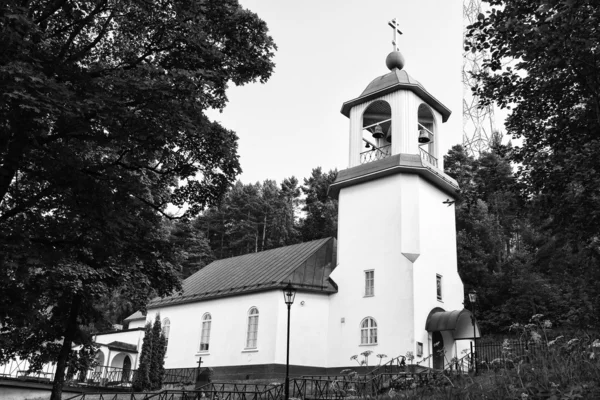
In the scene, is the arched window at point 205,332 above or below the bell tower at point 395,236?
below

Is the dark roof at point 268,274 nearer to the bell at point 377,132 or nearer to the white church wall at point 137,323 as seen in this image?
the white church wall at point 137,323

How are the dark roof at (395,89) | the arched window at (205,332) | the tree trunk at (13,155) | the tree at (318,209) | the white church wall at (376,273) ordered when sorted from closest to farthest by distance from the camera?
1. the tree trunk at (13,155)
2. the white church wall at (376,273)
3. the dark roof at (395,89)
4. the arched window at (205,332)
5. the tree at (318,209)

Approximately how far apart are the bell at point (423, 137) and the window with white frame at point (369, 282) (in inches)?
252

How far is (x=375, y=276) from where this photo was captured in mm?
23422

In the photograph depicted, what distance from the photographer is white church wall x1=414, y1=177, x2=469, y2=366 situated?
2228 cm

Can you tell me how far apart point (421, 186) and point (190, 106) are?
15773 millimetres

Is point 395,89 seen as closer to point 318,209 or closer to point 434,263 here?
Answer: point 434,263

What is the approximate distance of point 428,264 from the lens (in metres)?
23.2

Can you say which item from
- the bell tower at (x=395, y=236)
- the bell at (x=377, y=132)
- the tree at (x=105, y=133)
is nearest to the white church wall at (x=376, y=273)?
the bell tower at (x=395, y=236)

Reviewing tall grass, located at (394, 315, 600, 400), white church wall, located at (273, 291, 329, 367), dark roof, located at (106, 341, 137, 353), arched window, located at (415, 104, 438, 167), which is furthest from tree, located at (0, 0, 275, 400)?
dark roof, located at (106, 341, 137, 353)

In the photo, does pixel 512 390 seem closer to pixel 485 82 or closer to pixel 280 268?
pixel 485 82

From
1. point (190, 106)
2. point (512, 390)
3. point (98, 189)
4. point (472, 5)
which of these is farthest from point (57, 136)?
point (472, 5)

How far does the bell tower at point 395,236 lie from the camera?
2228 centimetres

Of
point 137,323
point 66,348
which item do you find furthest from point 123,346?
point 66,348
